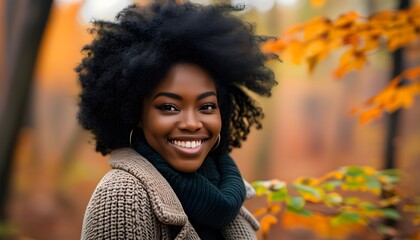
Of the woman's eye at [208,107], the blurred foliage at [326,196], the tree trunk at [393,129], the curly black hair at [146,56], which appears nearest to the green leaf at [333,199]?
the blurred foliage at [326,196]

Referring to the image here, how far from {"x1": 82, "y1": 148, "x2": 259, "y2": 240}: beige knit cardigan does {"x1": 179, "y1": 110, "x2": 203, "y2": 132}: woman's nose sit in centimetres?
16

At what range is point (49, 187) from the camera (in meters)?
8.52

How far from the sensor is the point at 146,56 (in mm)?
1555

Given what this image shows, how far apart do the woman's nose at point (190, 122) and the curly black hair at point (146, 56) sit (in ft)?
0.43

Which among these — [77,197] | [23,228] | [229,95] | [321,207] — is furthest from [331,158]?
[229,95]

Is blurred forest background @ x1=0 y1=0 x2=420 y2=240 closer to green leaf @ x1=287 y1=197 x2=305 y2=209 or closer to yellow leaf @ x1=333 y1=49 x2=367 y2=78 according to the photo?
yellow leaf @ x1=333 y1=49 x2=367 y2=78

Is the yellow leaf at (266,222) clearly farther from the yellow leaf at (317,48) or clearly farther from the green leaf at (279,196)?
the yellow leaf at (317,48)

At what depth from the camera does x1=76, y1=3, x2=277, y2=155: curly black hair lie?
1585mm

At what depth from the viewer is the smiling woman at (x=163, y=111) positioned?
150 cm

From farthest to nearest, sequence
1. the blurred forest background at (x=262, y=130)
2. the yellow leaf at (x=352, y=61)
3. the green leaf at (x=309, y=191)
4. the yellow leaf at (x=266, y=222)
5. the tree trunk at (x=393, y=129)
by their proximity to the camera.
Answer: the blurred forest background at (x=262, y=130) → the tree trunk at (x=393, y=129) → the yellow leaf at (x=352, y=61) → the yellow leaf at (x=266, y=222) → the green leaf at (x=309, y=191)

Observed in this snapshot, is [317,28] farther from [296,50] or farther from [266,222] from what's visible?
[266,222]

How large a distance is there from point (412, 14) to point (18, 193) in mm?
7441

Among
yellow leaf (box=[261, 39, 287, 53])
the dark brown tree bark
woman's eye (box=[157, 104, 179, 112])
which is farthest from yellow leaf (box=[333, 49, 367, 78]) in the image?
the dark brown tree bark

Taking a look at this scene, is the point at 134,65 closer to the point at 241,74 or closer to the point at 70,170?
the point at 241,74
